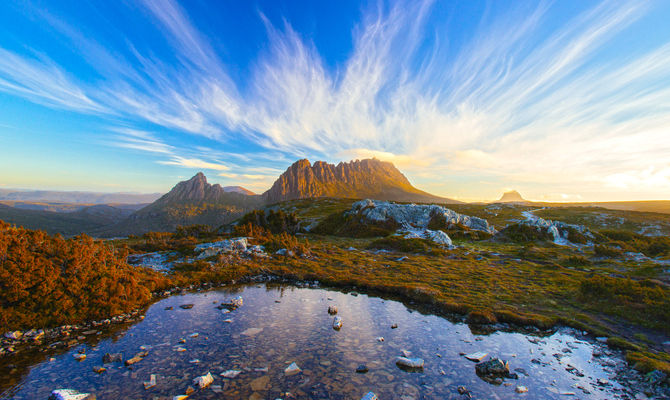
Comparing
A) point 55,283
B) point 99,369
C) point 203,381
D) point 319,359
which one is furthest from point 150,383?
point 55,283

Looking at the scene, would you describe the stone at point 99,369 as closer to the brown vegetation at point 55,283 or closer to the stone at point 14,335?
the stone at point 14,335

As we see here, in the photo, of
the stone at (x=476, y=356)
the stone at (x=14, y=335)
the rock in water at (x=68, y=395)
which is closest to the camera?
the rock in water at (x=68, y=395)

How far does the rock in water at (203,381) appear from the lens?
842 centimetres

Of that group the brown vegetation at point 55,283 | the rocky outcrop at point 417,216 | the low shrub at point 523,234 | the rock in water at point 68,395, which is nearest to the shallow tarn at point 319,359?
the rock in water at point 68,395

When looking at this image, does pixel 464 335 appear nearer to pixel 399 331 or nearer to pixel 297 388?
pixel 399 331

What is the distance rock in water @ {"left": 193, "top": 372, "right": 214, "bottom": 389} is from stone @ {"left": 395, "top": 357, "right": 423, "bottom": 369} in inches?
280

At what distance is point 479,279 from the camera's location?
74.4ft

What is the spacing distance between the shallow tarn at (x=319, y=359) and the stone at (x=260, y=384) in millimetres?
35

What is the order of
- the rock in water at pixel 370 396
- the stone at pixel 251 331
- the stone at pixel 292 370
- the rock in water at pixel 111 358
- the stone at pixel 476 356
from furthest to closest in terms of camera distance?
the stone at pixel 251 331 < the stone at pixel 476 356 < the rock in water at pixel 111 358 < the stone at pixel 292 370 < the rock in water at pixel 370 396

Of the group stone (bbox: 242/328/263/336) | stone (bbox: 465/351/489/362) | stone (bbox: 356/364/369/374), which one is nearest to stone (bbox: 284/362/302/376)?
stone (bbox: 356/364/369/374)

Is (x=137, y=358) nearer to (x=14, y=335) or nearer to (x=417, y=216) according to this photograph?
(x=14, y=335)

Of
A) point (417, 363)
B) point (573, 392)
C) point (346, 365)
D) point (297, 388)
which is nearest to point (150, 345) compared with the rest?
point (297, 388)

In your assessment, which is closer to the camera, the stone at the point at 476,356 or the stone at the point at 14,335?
the stone at the point at 14,335

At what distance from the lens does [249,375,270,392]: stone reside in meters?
8.42
